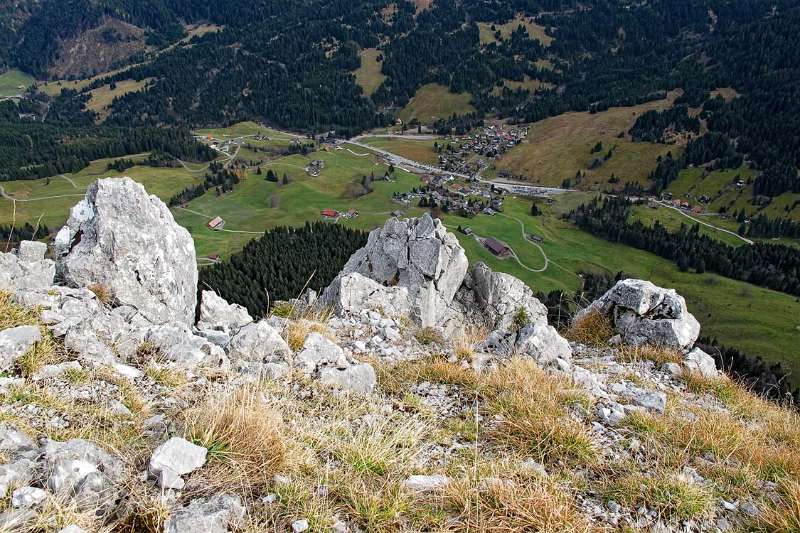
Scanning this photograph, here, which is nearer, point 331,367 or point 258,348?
point 331,367

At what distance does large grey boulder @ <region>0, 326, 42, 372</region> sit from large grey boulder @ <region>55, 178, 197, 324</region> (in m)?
9.28

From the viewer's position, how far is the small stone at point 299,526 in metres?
5.04

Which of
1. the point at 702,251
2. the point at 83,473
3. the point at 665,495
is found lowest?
the point at 702,251

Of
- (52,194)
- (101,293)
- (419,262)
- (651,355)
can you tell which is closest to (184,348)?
(101,293)

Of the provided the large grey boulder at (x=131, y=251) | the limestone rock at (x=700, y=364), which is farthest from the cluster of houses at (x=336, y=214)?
the limestone rock at (x=700, y=364)

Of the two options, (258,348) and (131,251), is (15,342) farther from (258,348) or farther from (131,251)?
(131,251)

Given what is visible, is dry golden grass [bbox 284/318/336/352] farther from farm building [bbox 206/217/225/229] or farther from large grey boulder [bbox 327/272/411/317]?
farm building [bbox 206/217/225/229]

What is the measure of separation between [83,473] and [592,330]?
60.0 feet

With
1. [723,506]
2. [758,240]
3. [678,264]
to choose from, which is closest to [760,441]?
[723,506]

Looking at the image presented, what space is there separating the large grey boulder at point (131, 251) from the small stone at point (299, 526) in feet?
47.7

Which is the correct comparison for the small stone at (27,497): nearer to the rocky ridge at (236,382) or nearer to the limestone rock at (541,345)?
the rocky ridge at (236,382)

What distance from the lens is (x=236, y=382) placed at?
8664 mm

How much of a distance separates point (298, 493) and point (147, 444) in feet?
7.72

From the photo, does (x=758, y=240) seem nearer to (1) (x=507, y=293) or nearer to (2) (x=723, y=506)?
(1) (x=507, y=293)
